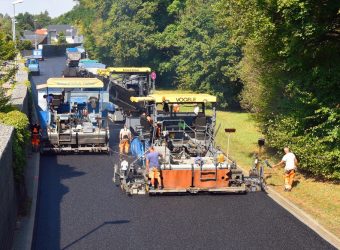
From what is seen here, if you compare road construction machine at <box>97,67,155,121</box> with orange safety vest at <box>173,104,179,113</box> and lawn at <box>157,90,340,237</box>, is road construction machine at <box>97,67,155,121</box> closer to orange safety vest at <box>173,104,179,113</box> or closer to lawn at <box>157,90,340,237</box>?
lawn at <box>157,90,340,237</box>

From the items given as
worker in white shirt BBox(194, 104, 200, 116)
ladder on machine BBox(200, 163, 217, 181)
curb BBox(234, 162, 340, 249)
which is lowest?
curb BBox(234, 162, 340, 249)

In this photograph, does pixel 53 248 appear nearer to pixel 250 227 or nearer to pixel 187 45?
pixel 250 227

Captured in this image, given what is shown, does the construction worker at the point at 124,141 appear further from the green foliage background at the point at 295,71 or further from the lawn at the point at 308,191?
the green foliage background at the point at 295,71

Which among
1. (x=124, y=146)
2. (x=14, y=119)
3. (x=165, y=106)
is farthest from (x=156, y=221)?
(x=124, y=146)

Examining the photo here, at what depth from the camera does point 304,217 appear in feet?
47.1

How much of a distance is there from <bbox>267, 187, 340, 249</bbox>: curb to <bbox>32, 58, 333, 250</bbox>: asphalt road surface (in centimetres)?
21

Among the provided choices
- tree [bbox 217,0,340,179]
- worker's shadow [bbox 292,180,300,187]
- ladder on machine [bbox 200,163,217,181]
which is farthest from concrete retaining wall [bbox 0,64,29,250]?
worker's shadow [bbox 292,180,300,187]

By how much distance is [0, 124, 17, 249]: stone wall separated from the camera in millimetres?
10172

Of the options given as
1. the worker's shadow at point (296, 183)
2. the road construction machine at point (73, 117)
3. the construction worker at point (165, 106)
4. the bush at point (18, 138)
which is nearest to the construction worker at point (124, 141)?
the road construction machine at point (73, 117)

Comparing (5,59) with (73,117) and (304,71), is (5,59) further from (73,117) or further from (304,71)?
(304,71)

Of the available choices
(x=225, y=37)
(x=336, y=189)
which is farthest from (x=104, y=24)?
(x=336, y=189)

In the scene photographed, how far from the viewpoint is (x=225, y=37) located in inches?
1478

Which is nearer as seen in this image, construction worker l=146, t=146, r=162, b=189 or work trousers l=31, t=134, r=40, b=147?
construction worker l=146, t=146, r=162, b=189

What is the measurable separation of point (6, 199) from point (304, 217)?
25.3 ft
